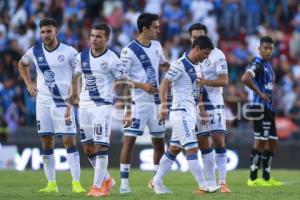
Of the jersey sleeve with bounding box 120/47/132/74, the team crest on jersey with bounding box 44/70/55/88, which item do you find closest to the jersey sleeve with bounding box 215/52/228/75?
the jersey sleeve with bounding box 120/47/132/74

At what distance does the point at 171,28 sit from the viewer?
94.5 ft

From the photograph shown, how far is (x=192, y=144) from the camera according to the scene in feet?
48.3

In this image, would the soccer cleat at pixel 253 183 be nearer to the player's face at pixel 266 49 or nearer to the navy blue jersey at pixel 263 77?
the navy blue jersey at pixel 263 77

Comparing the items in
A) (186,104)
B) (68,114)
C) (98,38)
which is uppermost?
(98,38)

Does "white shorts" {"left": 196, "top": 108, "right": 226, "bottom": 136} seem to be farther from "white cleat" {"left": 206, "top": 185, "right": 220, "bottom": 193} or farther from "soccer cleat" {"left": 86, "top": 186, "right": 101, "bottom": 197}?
"soccer cleat" {"left": 86, "top": 186, "right": 101, "bottom": 197}

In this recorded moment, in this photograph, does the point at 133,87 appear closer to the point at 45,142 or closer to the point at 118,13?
the point at 45,142

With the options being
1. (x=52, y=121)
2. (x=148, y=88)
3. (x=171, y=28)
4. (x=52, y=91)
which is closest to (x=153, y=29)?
(x=148, y=88)

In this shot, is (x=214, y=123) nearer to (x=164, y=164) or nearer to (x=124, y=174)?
(x=164, y=164)

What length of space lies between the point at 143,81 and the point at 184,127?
1.50 m

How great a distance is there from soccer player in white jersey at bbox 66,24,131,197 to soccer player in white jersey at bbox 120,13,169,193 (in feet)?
1.59

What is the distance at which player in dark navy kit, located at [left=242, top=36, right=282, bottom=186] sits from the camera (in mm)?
17734

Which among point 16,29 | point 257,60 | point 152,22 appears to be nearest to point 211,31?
point 16,29

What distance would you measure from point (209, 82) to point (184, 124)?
0.88 meters

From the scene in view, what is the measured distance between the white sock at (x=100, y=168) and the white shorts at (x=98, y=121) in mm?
197
